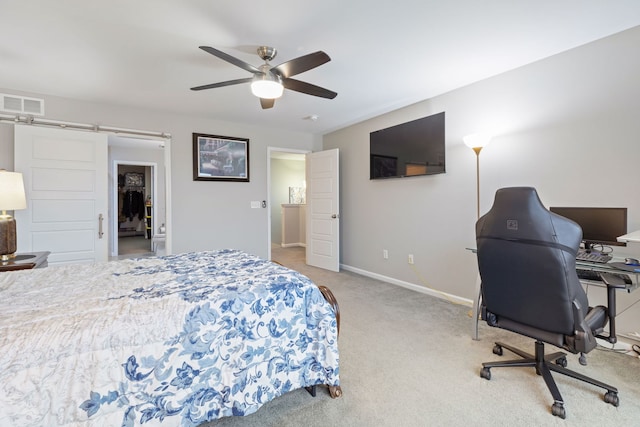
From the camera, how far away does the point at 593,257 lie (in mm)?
2004

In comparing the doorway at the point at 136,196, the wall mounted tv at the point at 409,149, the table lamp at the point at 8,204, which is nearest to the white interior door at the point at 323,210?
the wall mounted tv at the point at 409,149

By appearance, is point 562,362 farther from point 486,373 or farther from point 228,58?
point 228,58

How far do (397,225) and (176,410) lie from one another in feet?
11.0

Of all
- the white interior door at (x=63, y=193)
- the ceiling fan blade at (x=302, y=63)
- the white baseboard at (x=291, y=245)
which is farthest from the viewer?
the white baseboard at (x=291, y=245)

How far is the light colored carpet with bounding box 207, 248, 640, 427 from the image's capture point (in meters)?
1.57

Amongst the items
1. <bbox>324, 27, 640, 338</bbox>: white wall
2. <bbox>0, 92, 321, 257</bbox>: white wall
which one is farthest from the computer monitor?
<bbox>0, 92, 321, 257</bbox>: white wall

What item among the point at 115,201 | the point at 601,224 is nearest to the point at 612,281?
the point at 601,224

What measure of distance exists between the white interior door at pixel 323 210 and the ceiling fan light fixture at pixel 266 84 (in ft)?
8.18

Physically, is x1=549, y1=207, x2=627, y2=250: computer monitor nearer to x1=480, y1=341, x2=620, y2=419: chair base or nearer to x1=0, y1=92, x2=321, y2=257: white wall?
x1=480, y1=341, x2=620, y2=419: chair base

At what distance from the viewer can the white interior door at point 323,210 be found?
484 centimetres

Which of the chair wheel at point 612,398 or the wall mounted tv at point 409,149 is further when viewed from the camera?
the wall mounted tv at point 409,149

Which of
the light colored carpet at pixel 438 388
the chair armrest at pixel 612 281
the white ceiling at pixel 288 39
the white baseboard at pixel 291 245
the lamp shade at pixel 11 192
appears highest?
the white ceiling at pixel 288 39

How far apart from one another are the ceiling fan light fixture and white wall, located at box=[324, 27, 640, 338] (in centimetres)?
212

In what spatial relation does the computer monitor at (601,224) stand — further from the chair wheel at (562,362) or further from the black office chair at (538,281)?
the chair wheel at (562,362)
